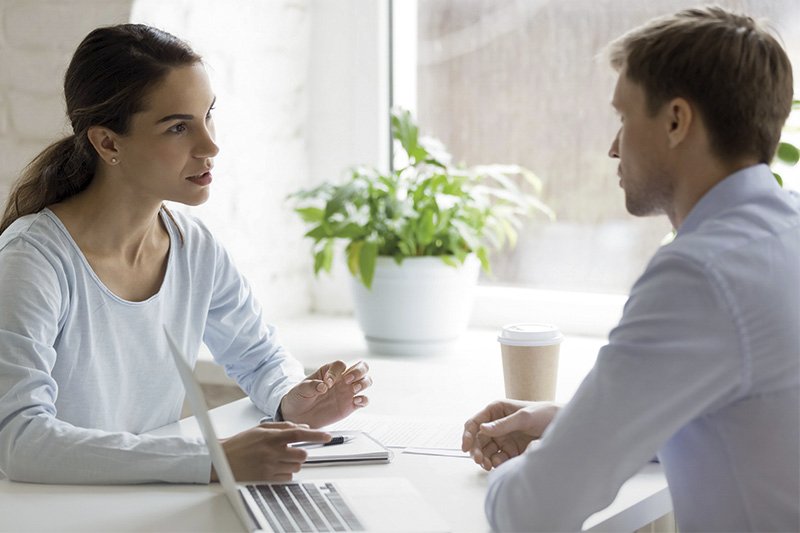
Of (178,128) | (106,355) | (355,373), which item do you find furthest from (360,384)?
(178,128)

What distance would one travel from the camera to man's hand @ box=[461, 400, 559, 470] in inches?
56.8

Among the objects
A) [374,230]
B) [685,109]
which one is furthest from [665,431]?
[374,230]

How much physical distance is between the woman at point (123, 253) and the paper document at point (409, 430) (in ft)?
0.16

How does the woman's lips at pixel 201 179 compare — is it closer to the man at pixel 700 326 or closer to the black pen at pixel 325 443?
the black pen at pixel 325 443

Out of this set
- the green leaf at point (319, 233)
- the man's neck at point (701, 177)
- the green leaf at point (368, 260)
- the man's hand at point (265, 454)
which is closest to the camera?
the man's neck at point (701, 177)

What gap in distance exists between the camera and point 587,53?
2.54 m

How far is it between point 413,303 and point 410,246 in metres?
0.13

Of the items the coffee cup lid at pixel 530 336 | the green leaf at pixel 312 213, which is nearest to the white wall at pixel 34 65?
the green leaf at pixel 312 213

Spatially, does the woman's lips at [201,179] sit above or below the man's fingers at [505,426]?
above

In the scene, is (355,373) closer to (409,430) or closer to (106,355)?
(409,430)

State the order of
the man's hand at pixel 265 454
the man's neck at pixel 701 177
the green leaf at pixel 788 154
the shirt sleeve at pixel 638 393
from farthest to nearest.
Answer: the green leaf at pixel 788 154
the man's hand at pixel 265 454
the man's neck at pixel 701 177
the shirt sleeve at pixel 638 393

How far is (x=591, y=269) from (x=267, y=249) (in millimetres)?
817

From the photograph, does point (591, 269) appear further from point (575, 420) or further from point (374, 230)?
point (575, 420)

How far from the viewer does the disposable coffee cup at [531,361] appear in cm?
169
